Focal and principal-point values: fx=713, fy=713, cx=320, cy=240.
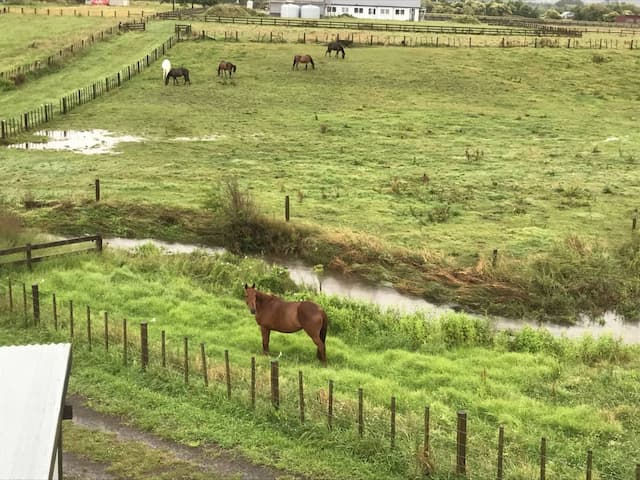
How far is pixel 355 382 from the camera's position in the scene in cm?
1214

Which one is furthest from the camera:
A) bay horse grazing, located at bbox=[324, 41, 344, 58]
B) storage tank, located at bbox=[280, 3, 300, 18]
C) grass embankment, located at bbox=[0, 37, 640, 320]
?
storage tank, located at bbox=[280, 3, 300, 18]

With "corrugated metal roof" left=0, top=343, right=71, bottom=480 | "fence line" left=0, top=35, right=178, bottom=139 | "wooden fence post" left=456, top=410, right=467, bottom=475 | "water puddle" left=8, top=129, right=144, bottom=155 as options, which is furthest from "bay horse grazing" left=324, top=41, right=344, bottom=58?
"corrugated metal roof" left=0, top=343, right=71, bottom=480

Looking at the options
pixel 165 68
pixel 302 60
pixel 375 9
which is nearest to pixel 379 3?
pixel 375 9

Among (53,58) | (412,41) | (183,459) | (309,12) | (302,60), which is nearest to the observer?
(183,459)

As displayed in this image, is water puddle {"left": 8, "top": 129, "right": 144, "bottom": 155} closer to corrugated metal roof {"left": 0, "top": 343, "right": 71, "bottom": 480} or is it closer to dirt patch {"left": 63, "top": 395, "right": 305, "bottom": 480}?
dirt patch {"left": 63, "top": 395, "right": 305, "bottom": 480}

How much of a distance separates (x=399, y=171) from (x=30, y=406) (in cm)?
2287

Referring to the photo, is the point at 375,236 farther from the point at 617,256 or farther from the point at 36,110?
the point at 36,110

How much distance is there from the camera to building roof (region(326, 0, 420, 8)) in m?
88.8

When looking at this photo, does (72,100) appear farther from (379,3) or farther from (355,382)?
(379,3)

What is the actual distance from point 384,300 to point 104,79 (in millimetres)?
32184

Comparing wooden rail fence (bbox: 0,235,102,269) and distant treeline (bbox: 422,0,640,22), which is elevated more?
distant treeline (bbox: 422,0,640,22)

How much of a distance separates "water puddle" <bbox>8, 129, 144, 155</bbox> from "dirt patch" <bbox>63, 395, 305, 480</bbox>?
843 inches

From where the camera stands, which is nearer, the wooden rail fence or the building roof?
the wooden rail fence

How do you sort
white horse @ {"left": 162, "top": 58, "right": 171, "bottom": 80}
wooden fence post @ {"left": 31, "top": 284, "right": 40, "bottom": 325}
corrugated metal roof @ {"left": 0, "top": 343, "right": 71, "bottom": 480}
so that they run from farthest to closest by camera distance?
white horse @ {"left": 162, "top": 58, "right": 171, "bottom": 80}, wooden fence post @ {"left": 31, "top": 284, "right": 40, "bottom": 325}, corrugated metal roof @ {"left": 0, "top": 343, "right": 71, "bottom": 480}
